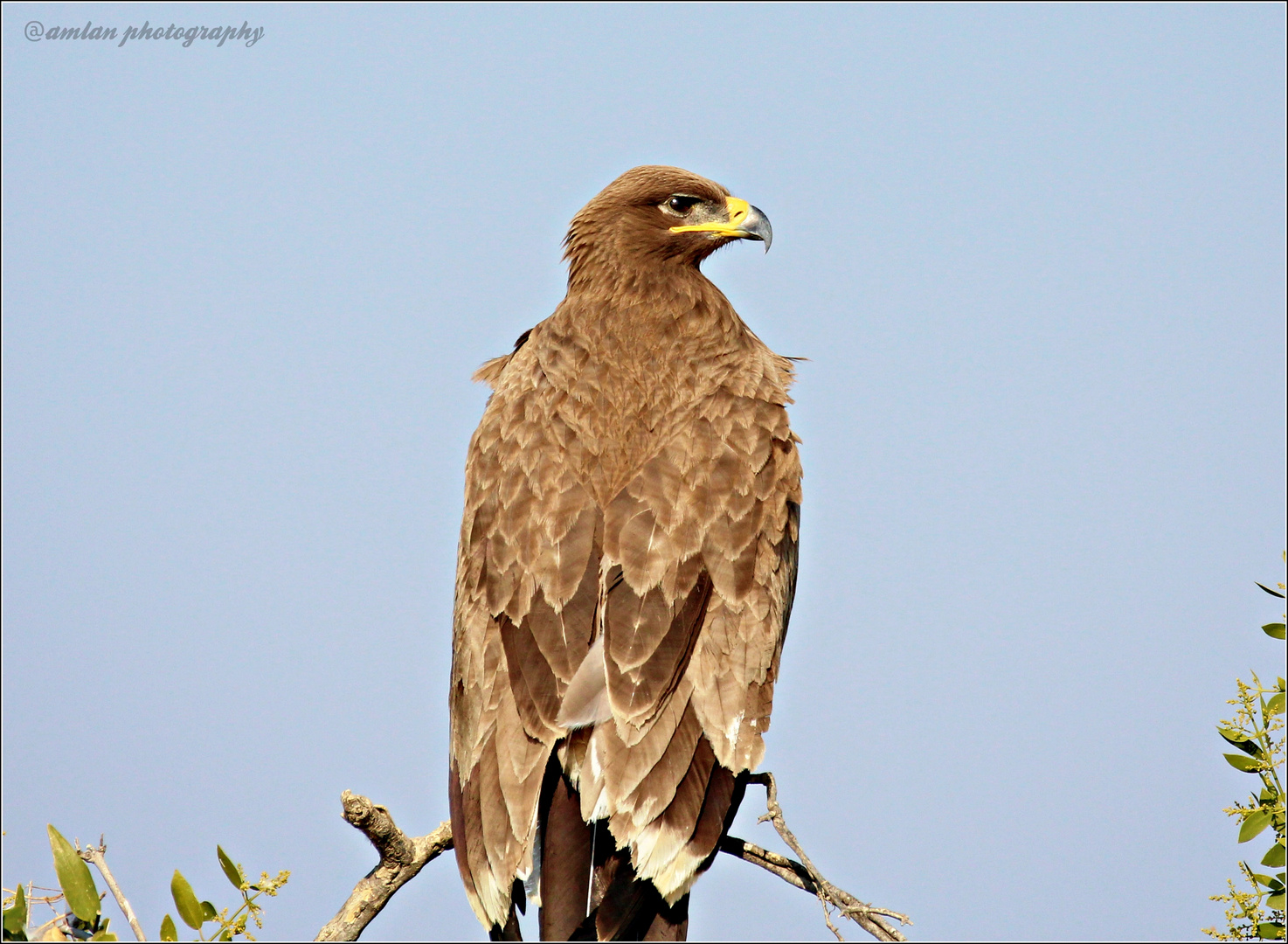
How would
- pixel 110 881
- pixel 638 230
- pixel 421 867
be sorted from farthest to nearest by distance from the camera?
pixel 638 230
pixel 421 867
pixel 110 881

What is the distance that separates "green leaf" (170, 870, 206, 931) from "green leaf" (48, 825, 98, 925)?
22 cm

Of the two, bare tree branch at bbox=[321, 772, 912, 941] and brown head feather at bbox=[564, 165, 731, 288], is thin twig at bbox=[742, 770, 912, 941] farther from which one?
brown head feather at bbox=[564, 165, 731, 288]

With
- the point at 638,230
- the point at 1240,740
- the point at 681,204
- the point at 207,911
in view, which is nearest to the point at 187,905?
the point at 207,911

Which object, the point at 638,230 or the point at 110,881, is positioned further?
the point at 638,230

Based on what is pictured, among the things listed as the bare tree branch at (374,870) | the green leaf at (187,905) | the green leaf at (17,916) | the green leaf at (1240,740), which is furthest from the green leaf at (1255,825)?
the green leaf at (17,916)

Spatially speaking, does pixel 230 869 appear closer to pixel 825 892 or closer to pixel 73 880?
pixel 73 880

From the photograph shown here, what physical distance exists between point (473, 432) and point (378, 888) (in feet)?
7.84

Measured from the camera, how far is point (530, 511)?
5684 millimetres

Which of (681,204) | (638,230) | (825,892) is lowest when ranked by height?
(825,892)

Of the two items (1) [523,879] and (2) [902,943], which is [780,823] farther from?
(1) [523,879]

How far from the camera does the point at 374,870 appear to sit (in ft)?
16.4

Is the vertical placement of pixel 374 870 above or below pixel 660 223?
below

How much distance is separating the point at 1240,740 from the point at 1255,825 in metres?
0.29

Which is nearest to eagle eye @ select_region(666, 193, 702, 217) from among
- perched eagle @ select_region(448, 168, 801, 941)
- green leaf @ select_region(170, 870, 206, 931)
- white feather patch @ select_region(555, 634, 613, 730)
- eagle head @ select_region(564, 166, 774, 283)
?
eagle head @ select_region(564, 166, 774, 283)
